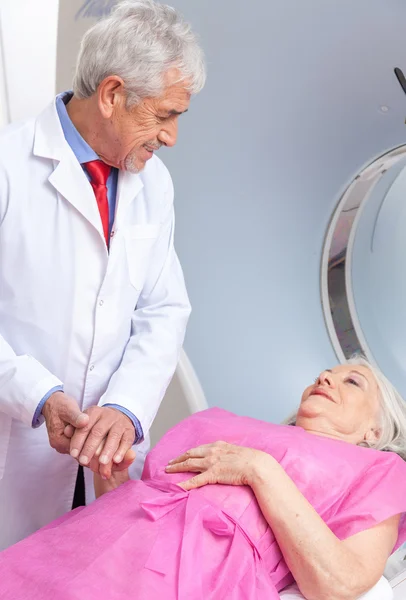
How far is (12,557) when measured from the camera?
169cm

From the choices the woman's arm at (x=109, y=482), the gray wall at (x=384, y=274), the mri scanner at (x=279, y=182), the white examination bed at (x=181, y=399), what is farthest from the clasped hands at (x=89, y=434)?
the gray wall at (x=384, y=274)

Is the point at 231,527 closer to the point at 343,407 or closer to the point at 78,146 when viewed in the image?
the point at 343,407

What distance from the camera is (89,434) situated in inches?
67.7

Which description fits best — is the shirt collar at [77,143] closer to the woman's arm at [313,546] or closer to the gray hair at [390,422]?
the woman's arm at [313,546]

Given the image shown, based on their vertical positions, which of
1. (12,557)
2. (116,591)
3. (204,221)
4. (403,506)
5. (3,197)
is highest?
(3,197)

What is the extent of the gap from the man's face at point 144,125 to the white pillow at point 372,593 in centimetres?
92

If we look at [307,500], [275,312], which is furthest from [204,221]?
[307,500]

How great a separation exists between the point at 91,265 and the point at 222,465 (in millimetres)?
509

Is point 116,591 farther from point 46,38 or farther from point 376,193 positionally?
point 376,193

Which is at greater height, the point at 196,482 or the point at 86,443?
the point at 86,443

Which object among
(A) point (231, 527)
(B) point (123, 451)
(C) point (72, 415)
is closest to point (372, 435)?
(A) point (231, 527)

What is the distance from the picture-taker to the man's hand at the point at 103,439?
1702 mm

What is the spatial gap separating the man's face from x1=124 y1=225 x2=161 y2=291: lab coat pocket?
16 cm

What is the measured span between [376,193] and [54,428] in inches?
67.7
